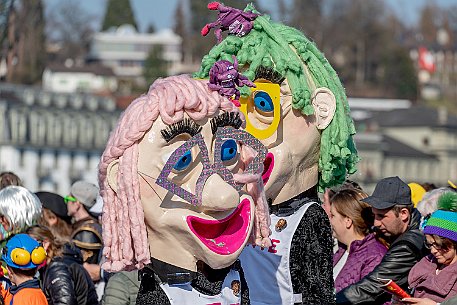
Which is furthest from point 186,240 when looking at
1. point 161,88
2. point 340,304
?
point 340,304

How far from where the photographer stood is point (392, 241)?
325 inches

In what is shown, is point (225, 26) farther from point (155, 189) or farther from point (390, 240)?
point (390, 240)

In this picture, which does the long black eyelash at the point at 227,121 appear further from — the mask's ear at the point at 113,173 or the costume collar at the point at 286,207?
the costume collar at the point at 286,207

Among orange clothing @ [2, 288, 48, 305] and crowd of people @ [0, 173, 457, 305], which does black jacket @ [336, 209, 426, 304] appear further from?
orange clothing @ [2, 288, 48, 305]

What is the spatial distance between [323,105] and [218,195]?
1.28 m

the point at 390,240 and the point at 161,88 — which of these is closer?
the point at 161,88

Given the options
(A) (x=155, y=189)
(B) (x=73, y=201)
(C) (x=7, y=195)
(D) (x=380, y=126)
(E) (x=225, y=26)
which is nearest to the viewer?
(A) (x=155, y=189)

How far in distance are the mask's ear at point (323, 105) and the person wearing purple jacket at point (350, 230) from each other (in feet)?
4.31

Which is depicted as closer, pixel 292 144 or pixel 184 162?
pixel 184 162

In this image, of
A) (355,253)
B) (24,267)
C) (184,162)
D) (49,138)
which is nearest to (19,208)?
(24,267)

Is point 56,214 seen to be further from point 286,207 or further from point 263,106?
point 263,106

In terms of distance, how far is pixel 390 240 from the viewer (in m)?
8.27

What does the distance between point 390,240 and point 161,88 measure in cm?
244

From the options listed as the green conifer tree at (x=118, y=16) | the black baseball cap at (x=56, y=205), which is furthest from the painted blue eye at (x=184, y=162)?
the green conifer tree at (x=118, y=16)
